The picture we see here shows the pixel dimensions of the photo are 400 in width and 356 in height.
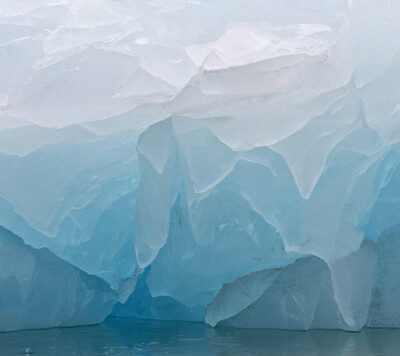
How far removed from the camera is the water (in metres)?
2.84

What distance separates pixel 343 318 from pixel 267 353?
93cm

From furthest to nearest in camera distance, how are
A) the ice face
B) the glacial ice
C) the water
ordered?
the ice face → the glacial ice → the water

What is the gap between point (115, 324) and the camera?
4.27 m

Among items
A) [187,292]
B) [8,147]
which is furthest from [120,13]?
[187,292]

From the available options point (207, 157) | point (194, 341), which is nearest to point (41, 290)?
point (194, 341)

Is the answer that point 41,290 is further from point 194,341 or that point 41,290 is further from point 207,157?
point 207,157

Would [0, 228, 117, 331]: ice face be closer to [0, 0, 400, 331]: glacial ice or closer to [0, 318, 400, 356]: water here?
[0, 0, 400, 331]: glacial ice

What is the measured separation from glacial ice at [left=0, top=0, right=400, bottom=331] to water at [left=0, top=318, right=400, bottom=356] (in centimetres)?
17

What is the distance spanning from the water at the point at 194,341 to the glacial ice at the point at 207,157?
17 centimetres

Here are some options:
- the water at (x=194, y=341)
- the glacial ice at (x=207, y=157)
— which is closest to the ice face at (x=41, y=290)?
the glacial ice at (x=207, y=157)

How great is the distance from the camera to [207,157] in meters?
3.26

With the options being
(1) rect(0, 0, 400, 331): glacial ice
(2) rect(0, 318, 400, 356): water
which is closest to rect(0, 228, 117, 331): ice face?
(1) rect(0, 0, 400, 331): glacial ice

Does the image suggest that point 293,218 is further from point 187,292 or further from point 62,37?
point 62,37

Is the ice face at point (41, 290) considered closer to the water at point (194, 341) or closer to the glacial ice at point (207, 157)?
the glacial ice at point (207, 157)
